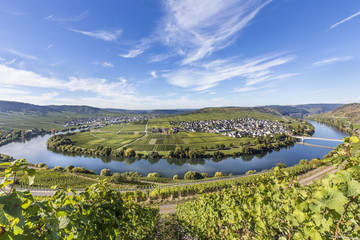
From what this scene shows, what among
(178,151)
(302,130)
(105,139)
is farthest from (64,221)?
(302,130)

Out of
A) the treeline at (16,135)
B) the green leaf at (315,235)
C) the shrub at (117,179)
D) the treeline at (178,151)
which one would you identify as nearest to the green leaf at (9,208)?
the green leaf at (315,235)

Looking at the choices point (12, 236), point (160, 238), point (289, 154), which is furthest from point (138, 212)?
point (289, 154)

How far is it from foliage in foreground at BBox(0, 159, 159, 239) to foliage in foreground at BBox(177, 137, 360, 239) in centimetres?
309

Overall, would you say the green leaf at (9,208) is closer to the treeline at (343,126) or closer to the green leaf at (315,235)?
the green leaf at (315,235)

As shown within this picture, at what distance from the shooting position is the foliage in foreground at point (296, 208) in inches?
68.8

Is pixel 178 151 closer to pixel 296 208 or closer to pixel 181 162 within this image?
pixel 181 162

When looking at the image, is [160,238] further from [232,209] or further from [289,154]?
[289,154]

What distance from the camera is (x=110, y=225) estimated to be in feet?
9.88

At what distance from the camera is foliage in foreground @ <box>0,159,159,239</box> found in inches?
55.1

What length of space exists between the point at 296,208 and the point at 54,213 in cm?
348

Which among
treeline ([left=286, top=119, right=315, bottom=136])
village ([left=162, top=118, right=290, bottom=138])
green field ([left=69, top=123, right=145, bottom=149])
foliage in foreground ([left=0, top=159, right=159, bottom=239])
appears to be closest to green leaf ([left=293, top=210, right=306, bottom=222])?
foliage in foreground ([left=0, top=159, right=159, bottom=239])

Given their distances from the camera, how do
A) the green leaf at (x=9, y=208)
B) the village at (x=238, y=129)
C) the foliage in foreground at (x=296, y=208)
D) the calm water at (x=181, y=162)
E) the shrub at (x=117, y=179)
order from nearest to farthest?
the green leaf at (x=9, y=208) → the foliage in foreground at (x=296, y=208) → the shrub at (x=117, y=179) → the calm water at (x=181, y=162) → the village at (x=238, y=129)

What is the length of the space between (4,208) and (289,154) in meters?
92.8

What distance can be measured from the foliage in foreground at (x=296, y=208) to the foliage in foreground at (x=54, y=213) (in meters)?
3.09
